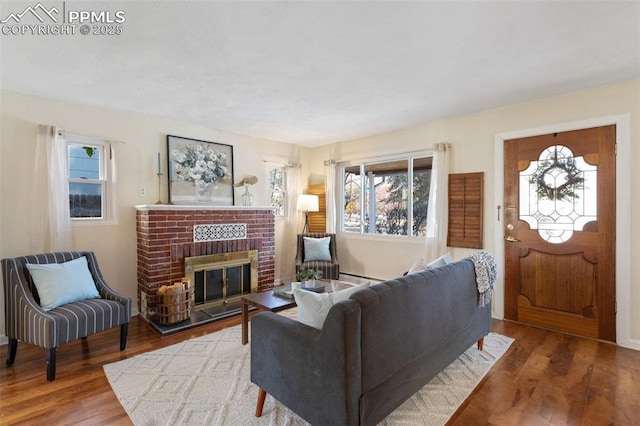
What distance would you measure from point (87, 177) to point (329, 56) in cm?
299

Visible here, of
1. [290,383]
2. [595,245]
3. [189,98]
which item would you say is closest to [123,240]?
[189,98]

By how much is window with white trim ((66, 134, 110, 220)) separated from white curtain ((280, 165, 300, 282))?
2559mm

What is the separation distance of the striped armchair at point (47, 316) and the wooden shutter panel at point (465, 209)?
3.59 m

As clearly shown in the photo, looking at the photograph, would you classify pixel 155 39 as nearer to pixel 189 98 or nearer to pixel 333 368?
pixel 189 98

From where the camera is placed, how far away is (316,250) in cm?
479

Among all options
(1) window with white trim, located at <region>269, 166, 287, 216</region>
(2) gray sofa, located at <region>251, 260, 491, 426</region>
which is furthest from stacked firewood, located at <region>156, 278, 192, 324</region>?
(1) window with white trim, located at <region>269, 166, 287, 216</region>

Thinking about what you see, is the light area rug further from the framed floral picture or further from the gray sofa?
the framed floral picture

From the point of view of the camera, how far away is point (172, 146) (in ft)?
13.1

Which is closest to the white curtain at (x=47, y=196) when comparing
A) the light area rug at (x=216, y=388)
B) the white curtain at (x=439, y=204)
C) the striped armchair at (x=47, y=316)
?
the striped armchair at (x=47, y=316)

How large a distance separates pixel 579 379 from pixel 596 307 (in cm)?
106

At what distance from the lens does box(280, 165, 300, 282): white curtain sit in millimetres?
5234

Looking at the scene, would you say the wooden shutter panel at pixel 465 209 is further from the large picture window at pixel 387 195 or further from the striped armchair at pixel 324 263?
the striped armchair at pixel 324 263

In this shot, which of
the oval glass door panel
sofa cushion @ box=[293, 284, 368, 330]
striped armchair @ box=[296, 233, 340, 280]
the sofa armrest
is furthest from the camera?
striped armchair @ box=[296, 233, 340, 280]

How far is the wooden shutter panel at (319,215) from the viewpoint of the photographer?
17.7 feet
